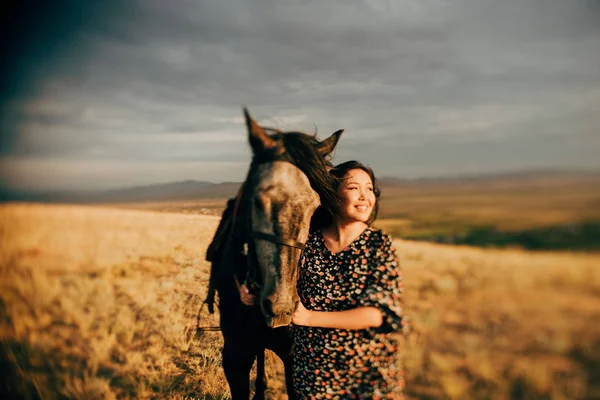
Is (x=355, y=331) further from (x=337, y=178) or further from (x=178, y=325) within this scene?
(x=178, y=325)

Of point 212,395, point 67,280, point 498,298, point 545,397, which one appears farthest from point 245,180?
point 498,298

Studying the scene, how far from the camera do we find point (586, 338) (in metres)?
3.11

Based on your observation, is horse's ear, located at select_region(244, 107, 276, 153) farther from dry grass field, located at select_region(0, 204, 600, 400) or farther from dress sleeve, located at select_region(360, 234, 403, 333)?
dry grass field, located at select_region(0, 204, 600, 400)

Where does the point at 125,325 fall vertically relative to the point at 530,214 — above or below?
below

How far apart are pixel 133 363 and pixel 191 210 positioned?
2.59 metres

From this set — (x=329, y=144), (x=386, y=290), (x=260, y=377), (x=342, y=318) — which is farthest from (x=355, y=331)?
(x=260, y=377)

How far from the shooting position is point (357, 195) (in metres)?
2.43

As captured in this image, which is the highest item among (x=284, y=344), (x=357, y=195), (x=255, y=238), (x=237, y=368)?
(x=357, y=195)

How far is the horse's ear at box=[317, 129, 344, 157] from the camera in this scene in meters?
2.64

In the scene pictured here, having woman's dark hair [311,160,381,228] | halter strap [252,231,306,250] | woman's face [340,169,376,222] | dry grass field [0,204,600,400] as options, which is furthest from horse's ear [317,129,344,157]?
dry grass field [0,204,600,400]

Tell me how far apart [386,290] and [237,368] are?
168 cm

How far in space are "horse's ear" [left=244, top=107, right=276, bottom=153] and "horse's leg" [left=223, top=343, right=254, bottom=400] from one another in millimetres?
1868

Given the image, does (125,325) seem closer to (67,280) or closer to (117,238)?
(67,280)

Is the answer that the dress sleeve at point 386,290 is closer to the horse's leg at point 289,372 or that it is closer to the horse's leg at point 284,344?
the horse's leg at point 284,344
